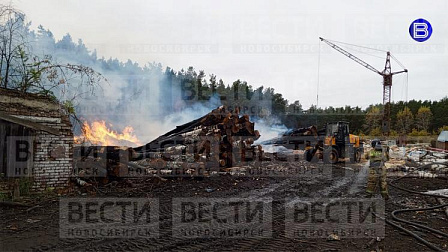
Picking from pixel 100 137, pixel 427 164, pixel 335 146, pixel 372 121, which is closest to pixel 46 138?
pixel 100 137

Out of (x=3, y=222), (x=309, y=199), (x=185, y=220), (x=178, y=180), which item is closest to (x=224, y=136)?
(x=178, y=180)

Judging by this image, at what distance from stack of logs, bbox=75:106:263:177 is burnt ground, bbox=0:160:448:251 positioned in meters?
0.66

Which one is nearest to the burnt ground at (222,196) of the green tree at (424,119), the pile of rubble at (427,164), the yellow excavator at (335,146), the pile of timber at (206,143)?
the pile of timber at (206,143)

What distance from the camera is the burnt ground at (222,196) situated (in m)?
4.75

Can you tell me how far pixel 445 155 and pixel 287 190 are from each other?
14537 millimetres

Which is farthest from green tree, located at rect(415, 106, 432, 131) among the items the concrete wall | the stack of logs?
the concrete wall

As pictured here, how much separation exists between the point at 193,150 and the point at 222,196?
3.32m

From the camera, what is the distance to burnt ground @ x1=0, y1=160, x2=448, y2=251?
15.6ft

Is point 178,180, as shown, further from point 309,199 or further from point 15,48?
point 15,48

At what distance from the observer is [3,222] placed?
572cm

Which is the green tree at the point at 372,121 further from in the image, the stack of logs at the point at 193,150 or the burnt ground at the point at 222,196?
the stack of logs at the point at 193,150

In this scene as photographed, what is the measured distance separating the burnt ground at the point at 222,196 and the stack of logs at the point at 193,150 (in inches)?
26.0

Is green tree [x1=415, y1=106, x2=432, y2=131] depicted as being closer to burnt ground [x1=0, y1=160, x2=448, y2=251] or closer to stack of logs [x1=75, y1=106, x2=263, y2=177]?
burnt ground [x1=0, y1=160, x2=448, y2=251]

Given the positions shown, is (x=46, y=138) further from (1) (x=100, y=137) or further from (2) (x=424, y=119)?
(2) (x=424, y=119)
